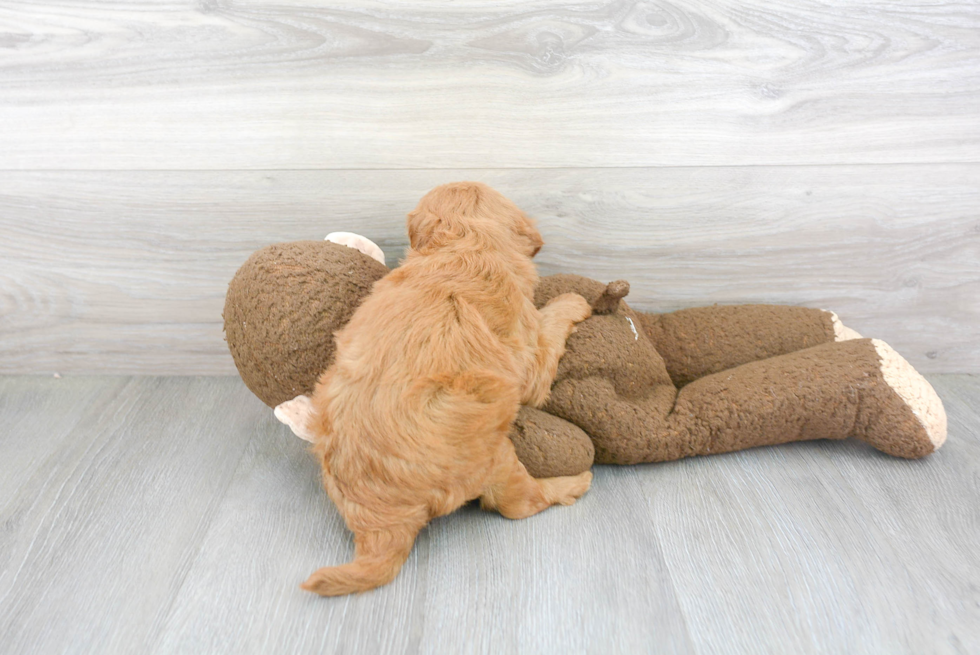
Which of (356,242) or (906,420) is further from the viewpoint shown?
(356,242)

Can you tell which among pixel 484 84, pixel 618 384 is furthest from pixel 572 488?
pixel 484 84

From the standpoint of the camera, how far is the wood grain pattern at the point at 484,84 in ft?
4.54

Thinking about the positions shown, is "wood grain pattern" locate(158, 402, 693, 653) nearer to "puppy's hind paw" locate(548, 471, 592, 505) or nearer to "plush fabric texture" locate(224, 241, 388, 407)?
"puppy's hind paw" locate(548, 471, 592, 505)

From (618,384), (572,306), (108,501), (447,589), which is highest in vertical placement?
(572,306)

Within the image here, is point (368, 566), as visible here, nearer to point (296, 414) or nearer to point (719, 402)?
point (296, 414)

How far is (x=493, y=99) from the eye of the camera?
4.68 feet

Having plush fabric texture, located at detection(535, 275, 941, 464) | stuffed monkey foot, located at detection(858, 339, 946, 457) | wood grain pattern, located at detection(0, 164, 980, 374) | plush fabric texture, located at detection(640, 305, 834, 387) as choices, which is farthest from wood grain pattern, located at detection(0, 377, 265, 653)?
stuffed monkey foot, located at detection(858, 339, 946, 457)

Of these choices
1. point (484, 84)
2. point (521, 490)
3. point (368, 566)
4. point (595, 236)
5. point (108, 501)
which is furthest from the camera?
point (595, 236)

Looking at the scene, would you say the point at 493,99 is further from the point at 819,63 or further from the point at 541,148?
the point at 819,63

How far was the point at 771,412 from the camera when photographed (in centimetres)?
129

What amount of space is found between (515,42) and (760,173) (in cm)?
60

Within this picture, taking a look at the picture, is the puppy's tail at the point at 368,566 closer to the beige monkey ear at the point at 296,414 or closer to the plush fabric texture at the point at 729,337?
the beige monkey ear at the point at 296,414

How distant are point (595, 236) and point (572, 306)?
0.90 feet

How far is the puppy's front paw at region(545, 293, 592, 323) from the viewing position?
132 cm
